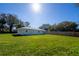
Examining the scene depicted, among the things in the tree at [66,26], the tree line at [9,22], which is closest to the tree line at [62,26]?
the tree at [66,26]

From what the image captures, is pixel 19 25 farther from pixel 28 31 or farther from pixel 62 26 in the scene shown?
pixel 62 26

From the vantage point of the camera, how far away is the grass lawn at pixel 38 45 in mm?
3049

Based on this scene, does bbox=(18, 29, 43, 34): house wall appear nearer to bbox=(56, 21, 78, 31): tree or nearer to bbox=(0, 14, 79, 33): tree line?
bbox=(0, 14, 79, 33): tree line

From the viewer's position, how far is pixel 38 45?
121 inches

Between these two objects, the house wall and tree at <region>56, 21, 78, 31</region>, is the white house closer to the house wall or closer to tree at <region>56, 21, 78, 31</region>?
the house wall

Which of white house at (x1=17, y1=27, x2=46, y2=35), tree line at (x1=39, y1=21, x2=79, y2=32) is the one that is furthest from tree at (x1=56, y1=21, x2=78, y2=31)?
white house at (x1=17, y1=27, x2=46, y2=35)

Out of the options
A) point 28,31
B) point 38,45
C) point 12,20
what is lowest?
point 38,45

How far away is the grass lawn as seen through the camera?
10.0 feet

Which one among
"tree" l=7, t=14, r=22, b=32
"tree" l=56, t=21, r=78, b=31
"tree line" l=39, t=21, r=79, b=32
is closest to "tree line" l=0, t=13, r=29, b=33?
"tree" l=7, t=14, r=22, b=32

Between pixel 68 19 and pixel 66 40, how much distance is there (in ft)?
0.71

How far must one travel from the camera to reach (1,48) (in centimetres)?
306

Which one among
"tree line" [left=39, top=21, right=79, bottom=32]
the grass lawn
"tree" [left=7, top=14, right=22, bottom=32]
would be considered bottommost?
the grass lawn

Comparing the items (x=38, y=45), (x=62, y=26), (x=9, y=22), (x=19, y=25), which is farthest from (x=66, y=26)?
(x=9, y=22)

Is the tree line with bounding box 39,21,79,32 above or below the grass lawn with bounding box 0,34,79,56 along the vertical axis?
above
